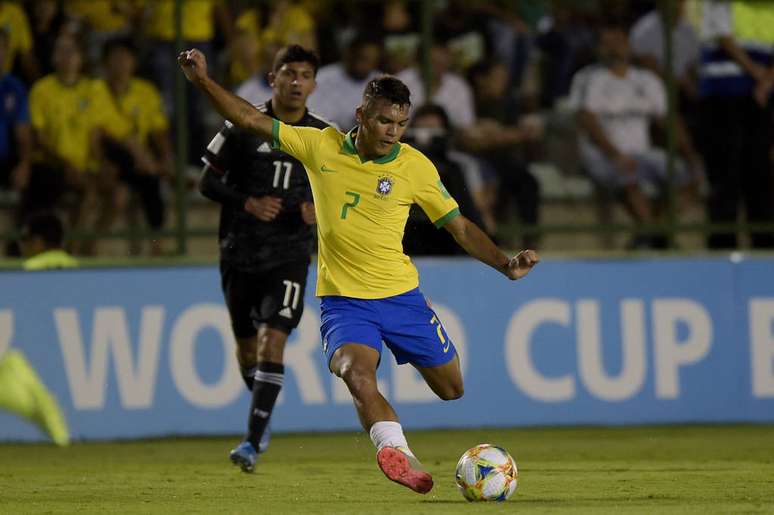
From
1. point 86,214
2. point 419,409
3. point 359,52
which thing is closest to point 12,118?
point 86,214

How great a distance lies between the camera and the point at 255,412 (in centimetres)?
923

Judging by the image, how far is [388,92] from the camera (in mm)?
7395

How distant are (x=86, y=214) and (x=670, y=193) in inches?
202

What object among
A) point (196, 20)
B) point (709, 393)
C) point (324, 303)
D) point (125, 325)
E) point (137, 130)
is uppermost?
point (196, 20)

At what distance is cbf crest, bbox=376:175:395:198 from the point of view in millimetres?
7652

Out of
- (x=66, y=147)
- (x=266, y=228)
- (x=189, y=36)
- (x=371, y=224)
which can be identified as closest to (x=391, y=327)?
(x=371, y=224)

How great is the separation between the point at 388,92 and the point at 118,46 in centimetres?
593

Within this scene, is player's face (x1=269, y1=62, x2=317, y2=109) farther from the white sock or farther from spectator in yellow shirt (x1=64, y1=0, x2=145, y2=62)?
spectator in yellow shirt (x1=64, y1=0, x2=145, y2=62)

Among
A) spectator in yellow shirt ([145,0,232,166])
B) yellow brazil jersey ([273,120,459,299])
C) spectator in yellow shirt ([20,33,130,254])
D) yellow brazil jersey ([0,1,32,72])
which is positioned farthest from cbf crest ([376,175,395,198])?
yellow brazil jersey ([0,1,32,72])

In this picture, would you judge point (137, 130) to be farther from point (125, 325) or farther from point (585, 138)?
point (585, 138)

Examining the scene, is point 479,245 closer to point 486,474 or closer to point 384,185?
point 384,185

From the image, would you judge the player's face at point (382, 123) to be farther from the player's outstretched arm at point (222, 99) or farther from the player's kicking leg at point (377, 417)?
the player's kicking leg at point (377, 417)

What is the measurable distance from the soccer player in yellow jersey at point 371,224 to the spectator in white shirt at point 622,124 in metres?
5.36

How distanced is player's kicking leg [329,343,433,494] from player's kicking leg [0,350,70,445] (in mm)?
2985
